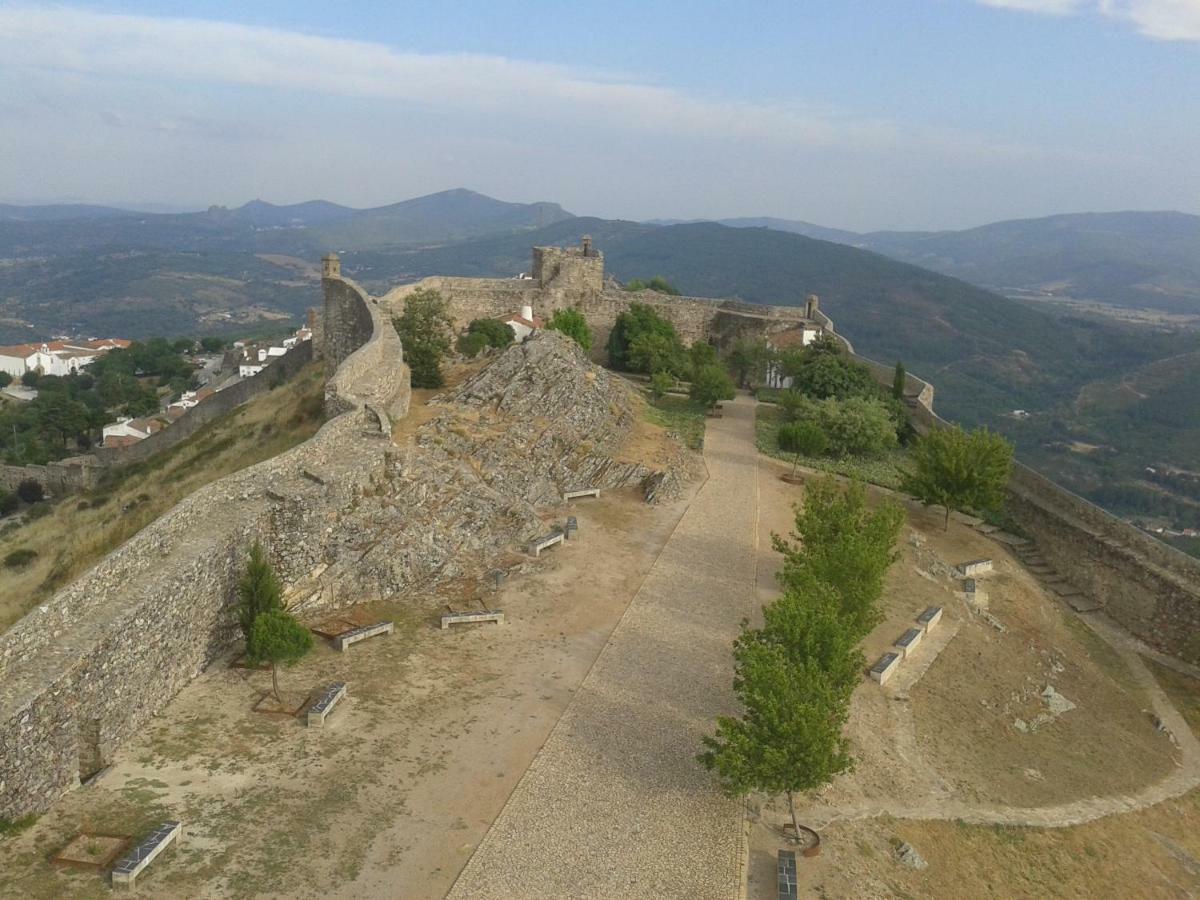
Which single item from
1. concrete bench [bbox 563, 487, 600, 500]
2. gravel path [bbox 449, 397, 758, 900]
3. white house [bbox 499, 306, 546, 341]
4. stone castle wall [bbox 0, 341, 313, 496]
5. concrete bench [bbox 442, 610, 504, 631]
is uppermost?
white house [bbox 499, 306, 546, 341]

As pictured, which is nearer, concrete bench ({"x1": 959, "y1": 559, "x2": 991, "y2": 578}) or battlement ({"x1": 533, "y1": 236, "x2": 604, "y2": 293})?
concrete bench ({"x1": 959, "y1": 559, "x2": 991, "y2": 578})

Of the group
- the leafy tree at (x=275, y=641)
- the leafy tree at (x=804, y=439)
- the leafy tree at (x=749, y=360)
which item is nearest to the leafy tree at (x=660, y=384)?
the leafy tree at (x=749, y=360)

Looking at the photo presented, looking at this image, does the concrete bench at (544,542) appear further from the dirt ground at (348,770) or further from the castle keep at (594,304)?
the castle keep at (594,304)

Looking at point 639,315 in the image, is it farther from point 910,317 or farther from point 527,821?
point 910,317

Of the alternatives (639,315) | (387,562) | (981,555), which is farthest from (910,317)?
(387,562)

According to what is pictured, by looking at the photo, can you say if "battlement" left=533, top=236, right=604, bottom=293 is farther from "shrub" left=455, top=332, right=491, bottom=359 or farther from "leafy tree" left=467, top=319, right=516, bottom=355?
"shrub" left=455, top=332, right=491, bottom=359

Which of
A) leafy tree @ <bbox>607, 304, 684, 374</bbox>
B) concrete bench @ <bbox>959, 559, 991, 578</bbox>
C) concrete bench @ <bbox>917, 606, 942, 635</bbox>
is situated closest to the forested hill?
leafy tree @ <bbox>607, 304, 684, 374</bbox>
